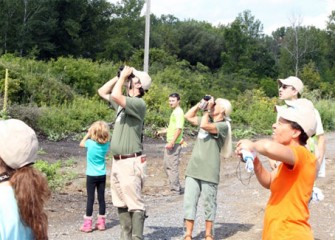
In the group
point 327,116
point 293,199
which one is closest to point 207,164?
point 293,199

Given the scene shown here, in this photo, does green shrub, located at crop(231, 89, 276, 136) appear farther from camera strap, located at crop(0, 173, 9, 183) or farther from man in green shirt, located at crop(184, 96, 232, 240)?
camera strap, located at crop(0, 173, 9, 183)

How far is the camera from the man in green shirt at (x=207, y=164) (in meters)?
7.24

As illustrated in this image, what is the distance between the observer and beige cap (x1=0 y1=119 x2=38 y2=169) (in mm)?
2699

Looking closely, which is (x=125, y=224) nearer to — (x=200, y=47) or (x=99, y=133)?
(x=99, y=133)

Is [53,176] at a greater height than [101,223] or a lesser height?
greater

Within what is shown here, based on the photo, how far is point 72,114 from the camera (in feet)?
69.7

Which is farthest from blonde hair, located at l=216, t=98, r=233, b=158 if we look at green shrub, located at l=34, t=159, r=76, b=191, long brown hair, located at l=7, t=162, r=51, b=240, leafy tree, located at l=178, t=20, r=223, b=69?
leafy tree, located at l=178, t=20, r=223, b=69

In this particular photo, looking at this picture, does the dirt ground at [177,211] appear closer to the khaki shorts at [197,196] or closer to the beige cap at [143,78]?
the khaki shorts at [197,196]

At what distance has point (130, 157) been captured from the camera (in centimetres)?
619

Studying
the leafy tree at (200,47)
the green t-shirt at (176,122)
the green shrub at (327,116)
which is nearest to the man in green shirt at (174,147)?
the green t-shirt at (176,122)

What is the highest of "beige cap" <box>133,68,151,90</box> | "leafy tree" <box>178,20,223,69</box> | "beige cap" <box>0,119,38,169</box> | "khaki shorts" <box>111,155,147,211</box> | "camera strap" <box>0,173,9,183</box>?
"leafy tree" <box>178,20,223,69</box>

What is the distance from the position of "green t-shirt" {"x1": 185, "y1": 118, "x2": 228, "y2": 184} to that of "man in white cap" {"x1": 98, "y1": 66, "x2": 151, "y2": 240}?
1.23m

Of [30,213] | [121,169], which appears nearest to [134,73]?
[121,169]

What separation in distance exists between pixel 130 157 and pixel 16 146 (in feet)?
11.5
